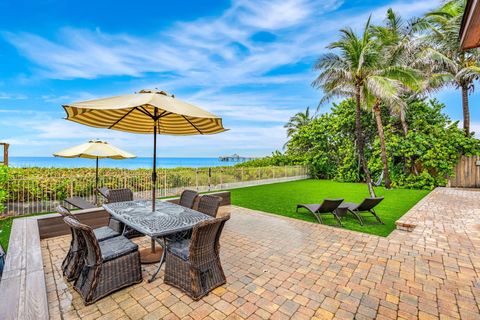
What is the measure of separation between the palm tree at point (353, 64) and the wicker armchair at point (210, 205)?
729cm

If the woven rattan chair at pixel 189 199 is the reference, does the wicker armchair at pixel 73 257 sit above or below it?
below

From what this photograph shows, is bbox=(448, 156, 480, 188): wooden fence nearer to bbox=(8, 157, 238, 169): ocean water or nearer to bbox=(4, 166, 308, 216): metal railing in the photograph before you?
bbox=(4, 166, 308, 216): metal railing

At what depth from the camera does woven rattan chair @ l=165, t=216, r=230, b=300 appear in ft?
8.45

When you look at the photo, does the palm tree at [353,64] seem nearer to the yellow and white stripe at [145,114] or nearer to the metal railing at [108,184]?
the metal railing at [108,184]

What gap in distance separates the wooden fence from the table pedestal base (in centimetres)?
1576

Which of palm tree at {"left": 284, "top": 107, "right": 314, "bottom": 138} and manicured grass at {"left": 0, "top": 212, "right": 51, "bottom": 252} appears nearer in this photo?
manicured grass at {"left": 0, "top": 212, "right": 51, "bottom": 252}

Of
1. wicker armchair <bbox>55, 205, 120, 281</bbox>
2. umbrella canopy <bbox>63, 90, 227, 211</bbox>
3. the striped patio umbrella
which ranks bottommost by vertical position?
wicker armchair <bbox>55, 205, 120, 281</bbox>

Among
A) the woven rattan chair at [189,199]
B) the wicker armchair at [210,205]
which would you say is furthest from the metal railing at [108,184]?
the wicker armchair at [210,205]

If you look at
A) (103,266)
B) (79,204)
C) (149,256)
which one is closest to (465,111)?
(149,256)

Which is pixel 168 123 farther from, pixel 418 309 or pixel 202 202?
pixel 418 309

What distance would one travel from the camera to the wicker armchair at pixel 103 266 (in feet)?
8.26

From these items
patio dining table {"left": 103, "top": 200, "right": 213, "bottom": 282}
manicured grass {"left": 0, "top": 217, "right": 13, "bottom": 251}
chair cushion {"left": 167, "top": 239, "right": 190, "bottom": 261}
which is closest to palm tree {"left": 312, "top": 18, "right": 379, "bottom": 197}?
patio dining table {"left": 103, "top": 200, "right": 213, "bottom": 282}

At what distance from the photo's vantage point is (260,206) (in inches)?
314

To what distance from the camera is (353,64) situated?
31.3 feet
